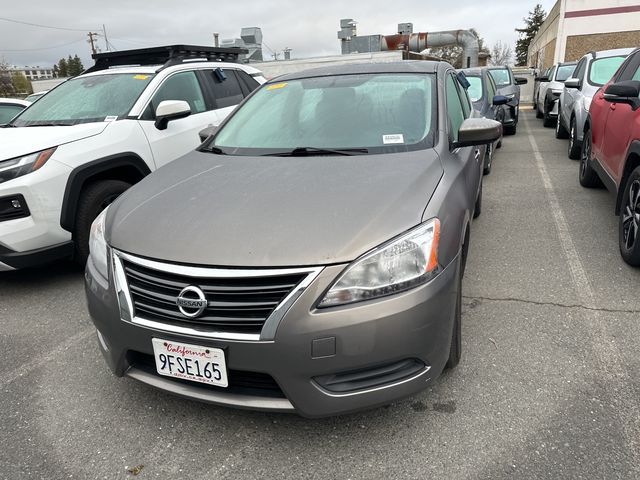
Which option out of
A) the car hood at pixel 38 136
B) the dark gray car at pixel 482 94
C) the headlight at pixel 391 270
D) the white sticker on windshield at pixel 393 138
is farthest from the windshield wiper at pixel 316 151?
the dark gray car at pixel 482 94

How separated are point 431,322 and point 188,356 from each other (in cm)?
101

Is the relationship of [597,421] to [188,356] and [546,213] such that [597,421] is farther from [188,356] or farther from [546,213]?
[546,213]

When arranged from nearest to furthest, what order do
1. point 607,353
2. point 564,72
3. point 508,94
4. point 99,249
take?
1. point 99,249
2. point 607,353
3. point 508,94
4. point 564,72

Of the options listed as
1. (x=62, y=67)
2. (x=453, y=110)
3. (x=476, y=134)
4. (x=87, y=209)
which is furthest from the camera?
(x=62, y=67)

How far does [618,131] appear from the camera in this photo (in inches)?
168

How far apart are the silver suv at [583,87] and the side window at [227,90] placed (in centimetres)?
489

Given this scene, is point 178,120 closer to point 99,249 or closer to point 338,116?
point 338,116

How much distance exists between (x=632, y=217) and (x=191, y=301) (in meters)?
3.46

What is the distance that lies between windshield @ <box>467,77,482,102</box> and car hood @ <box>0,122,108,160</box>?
21.5ft

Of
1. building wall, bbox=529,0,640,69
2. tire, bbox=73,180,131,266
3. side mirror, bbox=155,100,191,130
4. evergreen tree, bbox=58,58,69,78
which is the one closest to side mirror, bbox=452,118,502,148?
side mirror, bbox=155,100,191,130

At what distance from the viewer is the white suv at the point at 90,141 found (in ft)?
11.8

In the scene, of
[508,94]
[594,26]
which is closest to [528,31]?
[594,26]

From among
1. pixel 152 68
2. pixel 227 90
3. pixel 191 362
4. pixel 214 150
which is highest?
pixel 152 68

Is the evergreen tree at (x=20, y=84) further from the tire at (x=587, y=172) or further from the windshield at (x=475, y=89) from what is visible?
the tire at (x=587, y=172)
